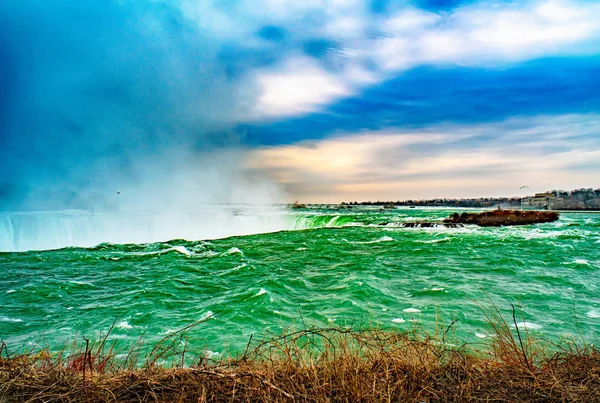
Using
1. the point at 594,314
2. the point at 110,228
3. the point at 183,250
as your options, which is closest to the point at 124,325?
the point at 594,314

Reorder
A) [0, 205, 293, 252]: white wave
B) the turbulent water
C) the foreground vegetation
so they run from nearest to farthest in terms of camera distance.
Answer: the foreground vegetation, the turbulent water, [0, 205, 293, 252]: white wave

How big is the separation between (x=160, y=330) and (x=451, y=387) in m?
6.38

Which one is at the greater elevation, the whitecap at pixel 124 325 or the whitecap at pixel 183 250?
the whitecap at pixel 183 250

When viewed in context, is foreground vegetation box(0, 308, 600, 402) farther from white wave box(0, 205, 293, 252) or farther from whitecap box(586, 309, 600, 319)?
white wave box(0, 205, 293, 252)

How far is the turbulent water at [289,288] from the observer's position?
796 centimetres

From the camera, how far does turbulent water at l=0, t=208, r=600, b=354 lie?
7.96 metres

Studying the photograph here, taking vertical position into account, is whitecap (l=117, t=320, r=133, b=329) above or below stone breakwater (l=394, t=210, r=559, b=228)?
below

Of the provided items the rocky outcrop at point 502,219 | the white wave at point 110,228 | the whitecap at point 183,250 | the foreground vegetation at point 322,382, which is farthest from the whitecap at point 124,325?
the rocky outcrop at point 502,219

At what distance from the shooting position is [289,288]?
37.9 ft

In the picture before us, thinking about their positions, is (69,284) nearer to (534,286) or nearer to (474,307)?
(474,307)

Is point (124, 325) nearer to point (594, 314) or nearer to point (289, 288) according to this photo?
point (289, 288)

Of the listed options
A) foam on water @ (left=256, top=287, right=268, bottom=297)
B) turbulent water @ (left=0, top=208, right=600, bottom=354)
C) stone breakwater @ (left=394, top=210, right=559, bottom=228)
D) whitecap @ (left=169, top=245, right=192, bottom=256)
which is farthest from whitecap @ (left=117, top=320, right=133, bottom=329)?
stone breakwater @ (left=394, top=210, right=559, bottom=228)

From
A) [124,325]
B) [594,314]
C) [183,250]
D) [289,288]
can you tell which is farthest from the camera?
[183,250]

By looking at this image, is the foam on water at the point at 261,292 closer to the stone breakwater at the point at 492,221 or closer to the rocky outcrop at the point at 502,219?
the stone breakwater at the point at 492,221
